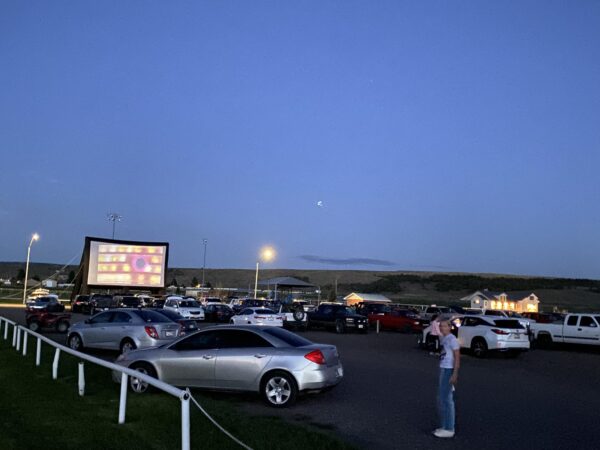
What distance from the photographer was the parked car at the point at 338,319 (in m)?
36.1

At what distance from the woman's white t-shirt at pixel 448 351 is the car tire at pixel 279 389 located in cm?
313

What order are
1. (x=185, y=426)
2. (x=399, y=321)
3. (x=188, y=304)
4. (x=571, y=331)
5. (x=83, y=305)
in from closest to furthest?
1. (x=185, y=426)
2. (x=571, y=331)
3. (x=399, y=321)
4. (x=188, y=304)
5. (x=83, y=305)

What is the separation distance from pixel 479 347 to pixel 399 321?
16.1 m

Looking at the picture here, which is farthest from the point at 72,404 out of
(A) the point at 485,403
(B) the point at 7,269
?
(B) the point at 7,269

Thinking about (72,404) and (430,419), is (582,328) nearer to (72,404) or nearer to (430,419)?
(430,419)

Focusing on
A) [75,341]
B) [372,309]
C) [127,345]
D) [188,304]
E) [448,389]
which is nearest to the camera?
[448,389]

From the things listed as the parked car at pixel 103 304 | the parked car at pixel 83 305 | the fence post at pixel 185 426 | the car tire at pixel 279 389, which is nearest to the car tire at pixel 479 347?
the car tire at pixel 279 389

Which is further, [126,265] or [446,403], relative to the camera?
[126,265]

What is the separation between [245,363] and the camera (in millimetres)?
12023

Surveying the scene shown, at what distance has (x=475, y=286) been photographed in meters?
134

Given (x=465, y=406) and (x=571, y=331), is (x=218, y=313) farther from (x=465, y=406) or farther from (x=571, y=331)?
(x=465, y=406)

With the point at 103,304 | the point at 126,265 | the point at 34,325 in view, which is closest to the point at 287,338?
the point at 34,325

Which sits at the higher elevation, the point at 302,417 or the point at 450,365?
the point at 450,365

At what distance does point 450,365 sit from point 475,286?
12944cm
